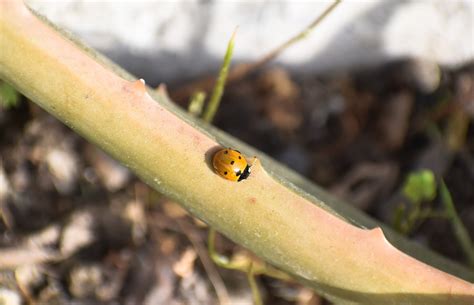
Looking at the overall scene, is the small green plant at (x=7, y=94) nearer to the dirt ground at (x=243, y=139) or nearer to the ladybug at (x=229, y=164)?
the dirt ground at (x=243, y=139)

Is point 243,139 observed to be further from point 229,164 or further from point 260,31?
point 229,164

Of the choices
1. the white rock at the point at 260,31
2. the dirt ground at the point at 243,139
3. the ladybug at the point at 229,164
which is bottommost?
A: the dirt ground at the point at 243,139

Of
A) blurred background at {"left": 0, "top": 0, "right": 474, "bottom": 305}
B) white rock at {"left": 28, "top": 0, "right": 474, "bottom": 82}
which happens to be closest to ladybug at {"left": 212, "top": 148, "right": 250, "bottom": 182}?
blurred background at {"left": 0, "top": 0, "right": 474, "bottom": 305}

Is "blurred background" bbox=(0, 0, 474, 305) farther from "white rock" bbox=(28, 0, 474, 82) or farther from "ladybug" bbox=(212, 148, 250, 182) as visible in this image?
"ladybug" bbox=(212, 148, 250, 182)

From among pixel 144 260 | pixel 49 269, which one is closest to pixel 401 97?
pixel 144 260

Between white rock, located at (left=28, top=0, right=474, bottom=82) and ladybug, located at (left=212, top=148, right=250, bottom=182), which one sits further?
white rock, located at (left=28, top=0, right=474, bottom=82)

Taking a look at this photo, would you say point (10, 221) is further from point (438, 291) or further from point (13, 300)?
point (438, 291)

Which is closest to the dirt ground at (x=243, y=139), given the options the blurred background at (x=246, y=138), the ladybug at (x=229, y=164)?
the blurred background at (x=246, y=138)
